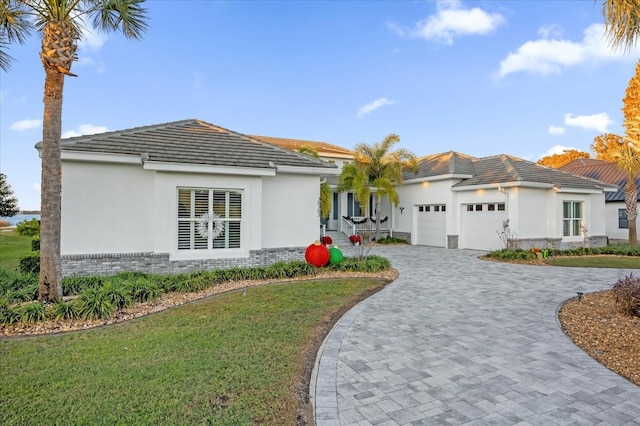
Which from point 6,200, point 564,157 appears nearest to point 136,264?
point 6,200

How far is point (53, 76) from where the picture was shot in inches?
298

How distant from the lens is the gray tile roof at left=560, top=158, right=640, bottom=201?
25.1m

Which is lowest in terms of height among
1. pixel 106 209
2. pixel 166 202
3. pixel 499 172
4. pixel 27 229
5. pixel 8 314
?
pixel 8 314

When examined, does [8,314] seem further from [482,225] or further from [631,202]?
[631,202]

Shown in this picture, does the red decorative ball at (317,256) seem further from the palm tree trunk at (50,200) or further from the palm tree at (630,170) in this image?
the palm tree at (630,170)

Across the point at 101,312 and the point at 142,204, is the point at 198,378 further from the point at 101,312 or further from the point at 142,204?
the point at 142,204

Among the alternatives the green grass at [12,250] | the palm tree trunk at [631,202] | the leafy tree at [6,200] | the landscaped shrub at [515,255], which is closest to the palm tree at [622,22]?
the landscaped shrub at [515,255]

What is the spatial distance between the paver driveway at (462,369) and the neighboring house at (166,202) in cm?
542

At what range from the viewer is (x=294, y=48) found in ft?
61.3

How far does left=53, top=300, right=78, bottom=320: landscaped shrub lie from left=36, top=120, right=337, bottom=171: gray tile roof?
4964mm

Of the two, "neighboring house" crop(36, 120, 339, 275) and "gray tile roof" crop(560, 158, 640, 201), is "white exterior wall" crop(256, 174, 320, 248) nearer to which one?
"neighboring house" crop(36, 120, 339, 275)

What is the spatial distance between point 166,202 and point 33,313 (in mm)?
4791

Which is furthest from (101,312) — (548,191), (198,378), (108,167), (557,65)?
(548,191)

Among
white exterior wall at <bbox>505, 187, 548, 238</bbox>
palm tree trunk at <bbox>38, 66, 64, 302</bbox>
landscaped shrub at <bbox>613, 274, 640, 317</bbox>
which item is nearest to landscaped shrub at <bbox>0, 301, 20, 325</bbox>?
palm tree trunk at <bbox>38, 66, 64, 302</bbox>
